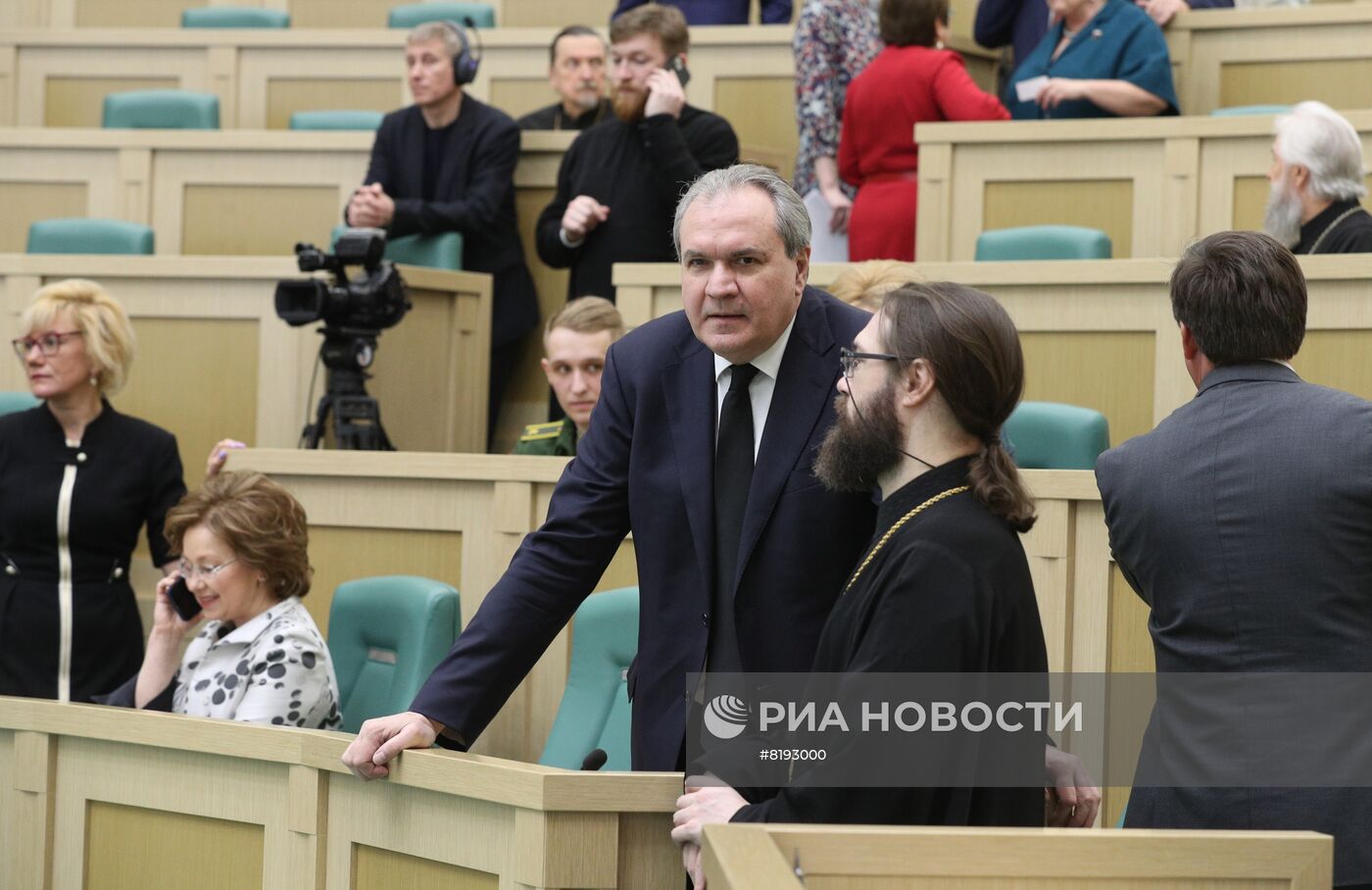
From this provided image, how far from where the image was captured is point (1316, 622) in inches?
67.5

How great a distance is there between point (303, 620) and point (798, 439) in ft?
3.60

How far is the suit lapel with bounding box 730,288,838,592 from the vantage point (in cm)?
179

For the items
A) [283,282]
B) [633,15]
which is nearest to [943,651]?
[283,282]

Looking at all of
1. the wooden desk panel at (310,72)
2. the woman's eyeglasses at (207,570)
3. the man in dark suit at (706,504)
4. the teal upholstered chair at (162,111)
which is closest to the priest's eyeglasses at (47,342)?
the woman's eyeglasses at (207,570)

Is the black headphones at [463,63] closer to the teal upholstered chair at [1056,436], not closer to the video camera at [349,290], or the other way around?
the video camera at [349,290]

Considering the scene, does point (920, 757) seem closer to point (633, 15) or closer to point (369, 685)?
point (369, 685)

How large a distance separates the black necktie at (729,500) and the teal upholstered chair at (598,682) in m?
0.93

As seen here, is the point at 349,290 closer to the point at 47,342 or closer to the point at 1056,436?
the point at 47,342

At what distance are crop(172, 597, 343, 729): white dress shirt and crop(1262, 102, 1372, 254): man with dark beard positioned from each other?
1.88 meters

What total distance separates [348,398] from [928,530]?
2.40m

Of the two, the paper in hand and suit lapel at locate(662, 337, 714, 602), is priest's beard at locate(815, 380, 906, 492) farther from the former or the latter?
the paper in hand

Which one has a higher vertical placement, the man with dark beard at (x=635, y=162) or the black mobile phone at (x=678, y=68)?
the black mobile phone at (x=678, y=68)

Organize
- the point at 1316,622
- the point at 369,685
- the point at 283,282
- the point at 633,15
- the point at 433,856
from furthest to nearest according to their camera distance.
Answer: the point at 633,15 → the point at 283,282 → the point at 369,685 → the point at 433,856 → the point at 1316,622

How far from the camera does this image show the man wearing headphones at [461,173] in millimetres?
4570
